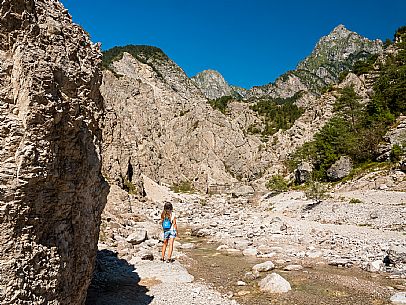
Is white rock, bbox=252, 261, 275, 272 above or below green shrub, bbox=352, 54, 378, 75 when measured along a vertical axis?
below

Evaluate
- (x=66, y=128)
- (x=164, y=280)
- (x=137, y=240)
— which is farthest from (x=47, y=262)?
(x=137, y=240)

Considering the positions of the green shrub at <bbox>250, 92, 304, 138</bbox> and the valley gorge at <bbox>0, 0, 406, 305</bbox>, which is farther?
the green shrub at <bbox>250, 92, 304, 138</bbox>

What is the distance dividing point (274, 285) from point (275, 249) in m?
6.28

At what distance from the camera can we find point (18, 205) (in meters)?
5.00

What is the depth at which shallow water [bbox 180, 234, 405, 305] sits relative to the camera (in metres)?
9.62

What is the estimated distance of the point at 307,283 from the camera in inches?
441

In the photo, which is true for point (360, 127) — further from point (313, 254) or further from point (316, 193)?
point (313, 254)

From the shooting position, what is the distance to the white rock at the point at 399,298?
9.02 metres

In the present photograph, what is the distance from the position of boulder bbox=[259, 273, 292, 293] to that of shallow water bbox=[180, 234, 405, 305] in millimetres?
183

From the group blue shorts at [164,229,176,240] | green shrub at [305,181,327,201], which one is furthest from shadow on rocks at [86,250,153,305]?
green shrub at [305,181,327,201]

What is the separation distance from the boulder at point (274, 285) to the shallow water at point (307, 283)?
18cm

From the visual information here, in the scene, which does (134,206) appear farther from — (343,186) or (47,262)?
(47,262)

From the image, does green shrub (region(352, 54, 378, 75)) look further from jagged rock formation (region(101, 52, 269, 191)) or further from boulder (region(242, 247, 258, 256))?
boulder (region(242, 247, 258, 256))

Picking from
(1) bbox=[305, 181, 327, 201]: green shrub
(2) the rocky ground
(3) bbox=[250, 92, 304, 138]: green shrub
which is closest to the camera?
(2) the rocky ground
